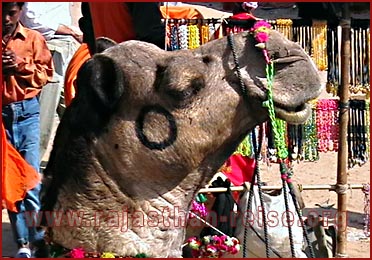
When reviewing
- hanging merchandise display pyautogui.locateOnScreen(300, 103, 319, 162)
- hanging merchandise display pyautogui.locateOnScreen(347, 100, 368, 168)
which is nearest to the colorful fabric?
hanging merchandise display pyautogui.locateOnScreen(300, 103, 319, 162)

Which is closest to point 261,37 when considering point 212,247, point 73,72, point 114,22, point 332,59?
point 212,247

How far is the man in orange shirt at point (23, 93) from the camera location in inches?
172

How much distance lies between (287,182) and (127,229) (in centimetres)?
70

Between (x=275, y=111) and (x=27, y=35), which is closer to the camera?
(x=275, y=111)

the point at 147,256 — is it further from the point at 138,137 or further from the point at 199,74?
the point at 199,74

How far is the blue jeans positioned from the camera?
4.61m

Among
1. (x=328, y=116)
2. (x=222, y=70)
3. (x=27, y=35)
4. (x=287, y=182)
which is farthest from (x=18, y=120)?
(x=222, y=70)

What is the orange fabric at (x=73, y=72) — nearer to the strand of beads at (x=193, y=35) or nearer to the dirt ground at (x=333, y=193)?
the strand of beads at (x=193, y=35)

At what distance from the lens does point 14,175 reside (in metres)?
3.89

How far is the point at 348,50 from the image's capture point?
4.86 metres

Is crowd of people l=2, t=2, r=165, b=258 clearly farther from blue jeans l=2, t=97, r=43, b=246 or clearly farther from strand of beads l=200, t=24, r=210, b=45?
strand of beads l=200, t=24, r=210, b=45

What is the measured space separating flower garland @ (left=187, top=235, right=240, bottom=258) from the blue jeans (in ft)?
4.48

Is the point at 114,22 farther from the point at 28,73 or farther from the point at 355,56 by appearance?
the point at 355,56

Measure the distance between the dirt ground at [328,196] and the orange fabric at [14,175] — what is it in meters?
1.34
